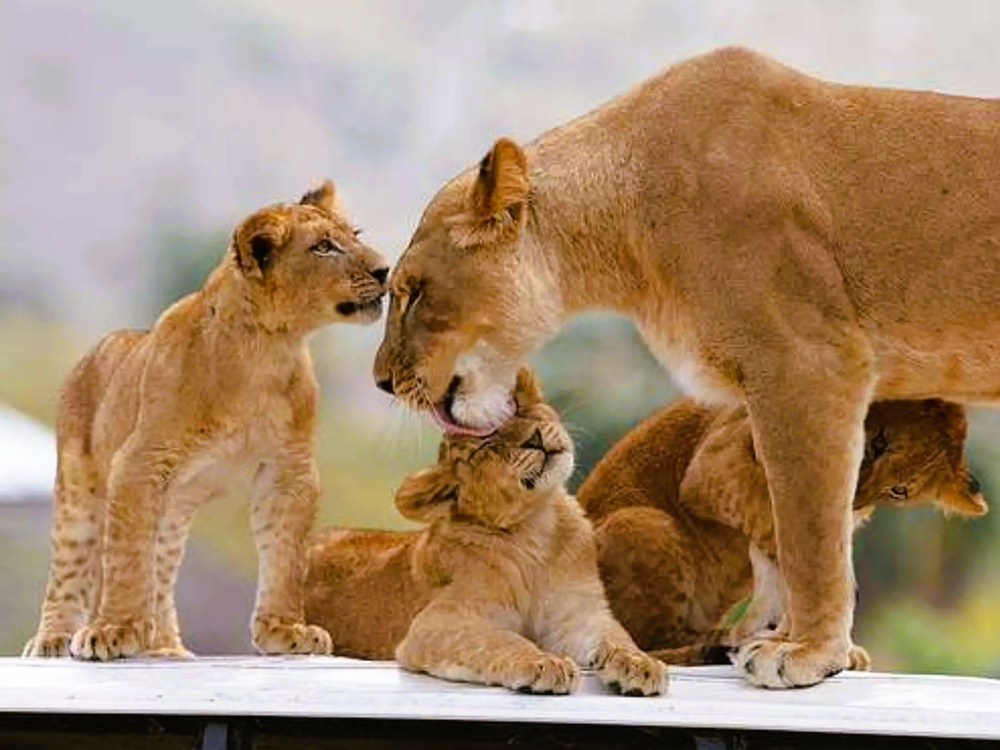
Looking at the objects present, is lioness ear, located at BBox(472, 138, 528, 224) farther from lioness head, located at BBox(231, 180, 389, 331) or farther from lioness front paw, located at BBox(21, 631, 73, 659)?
lioness front paw, located at BBox(21, 631, 73, 659)

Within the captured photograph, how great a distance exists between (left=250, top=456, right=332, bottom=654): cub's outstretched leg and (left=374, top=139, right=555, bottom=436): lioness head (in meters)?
0.31

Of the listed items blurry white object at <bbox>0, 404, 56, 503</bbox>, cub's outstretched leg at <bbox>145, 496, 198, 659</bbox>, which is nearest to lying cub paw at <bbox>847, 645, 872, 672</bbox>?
cub's outstretched leg at <bbox>145, 496, 198, 659</bbox>

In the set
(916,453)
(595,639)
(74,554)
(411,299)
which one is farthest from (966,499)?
(74,554)

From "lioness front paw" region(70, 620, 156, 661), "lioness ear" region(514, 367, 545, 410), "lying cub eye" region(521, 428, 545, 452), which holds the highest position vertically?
"lioness ear" region(514, 367, 545, 410)

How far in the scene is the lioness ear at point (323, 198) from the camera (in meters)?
2.95

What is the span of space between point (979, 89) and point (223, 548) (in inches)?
79.1

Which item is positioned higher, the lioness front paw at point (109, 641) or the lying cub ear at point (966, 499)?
the lying cub ear at point (966, 499)

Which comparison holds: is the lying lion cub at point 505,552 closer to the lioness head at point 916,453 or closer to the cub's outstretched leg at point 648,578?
the cub's outstretched leg at point 648,578

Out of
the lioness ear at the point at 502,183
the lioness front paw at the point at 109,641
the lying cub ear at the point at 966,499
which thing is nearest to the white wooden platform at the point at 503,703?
the lioness front paw at the point at 109,641

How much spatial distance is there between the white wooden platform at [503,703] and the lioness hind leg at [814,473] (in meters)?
0.16

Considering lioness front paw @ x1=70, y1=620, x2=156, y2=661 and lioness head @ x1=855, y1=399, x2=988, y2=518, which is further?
lioness head @ x1=855, y1=399, x2=988, y2=518

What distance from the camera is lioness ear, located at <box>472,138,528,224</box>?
8.25 feet

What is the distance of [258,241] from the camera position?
277 cm

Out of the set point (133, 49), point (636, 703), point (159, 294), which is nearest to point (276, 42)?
point (133, 49)
